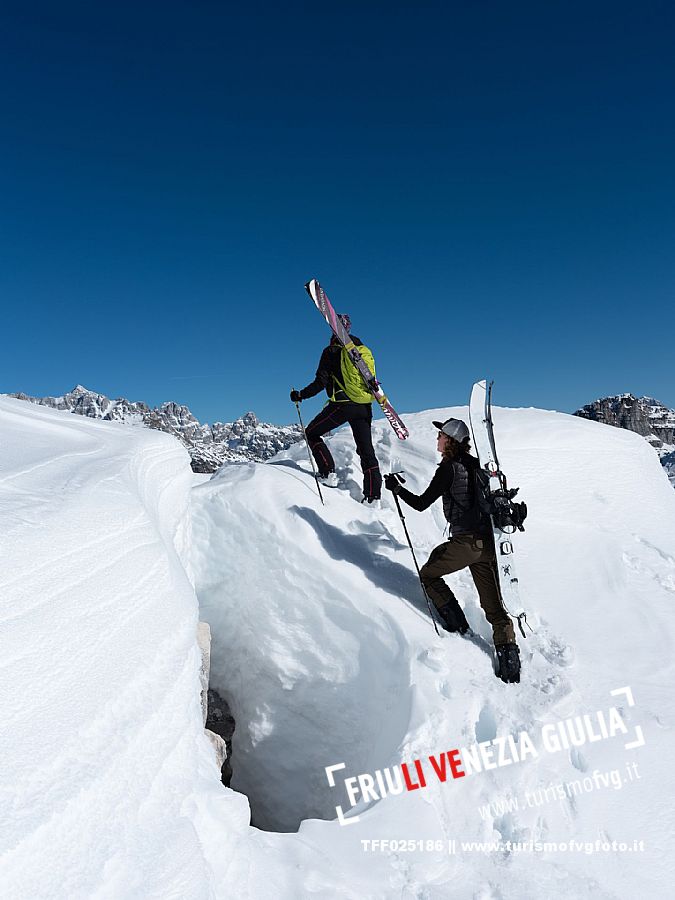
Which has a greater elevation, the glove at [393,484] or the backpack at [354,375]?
the backpack at [354,375]

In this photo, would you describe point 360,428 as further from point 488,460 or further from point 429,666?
point 429,666

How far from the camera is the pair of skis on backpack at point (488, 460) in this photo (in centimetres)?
576

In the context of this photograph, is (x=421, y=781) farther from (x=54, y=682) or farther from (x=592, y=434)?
(x=592, y=434)

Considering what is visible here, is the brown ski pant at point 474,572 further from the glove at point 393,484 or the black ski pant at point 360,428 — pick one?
the black ski pant at point 360,428

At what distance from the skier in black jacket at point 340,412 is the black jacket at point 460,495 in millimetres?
2564

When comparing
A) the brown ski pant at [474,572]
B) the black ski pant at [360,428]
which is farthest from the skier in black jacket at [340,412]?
the brown ski pant at [474,572]

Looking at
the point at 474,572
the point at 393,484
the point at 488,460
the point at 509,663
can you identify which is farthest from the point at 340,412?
the point at 509,663

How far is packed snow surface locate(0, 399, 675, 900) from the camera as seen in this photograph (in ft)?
7.67

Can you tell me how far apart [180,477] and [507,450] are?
5.77m

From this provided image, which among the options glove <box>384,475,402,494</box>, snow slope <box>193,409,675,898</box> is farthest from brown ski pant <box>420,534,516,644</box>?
glove <box>384,475,402,494</box>

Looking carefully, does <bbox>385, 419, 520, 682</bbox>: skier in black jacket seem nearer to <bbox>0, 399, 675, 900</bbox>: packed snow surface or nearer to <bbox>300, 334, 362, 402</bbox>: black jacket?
<bbox>0, 399, 675, 900</bbox>: packed snow surface

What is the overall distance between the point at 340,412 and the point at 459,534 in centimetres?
351

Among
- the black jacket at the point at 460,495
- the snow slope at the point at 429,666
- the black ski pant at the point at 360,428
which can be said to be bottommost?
the snow slope at the point at 429,666

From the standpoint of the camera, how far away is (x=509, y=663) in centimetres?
538
